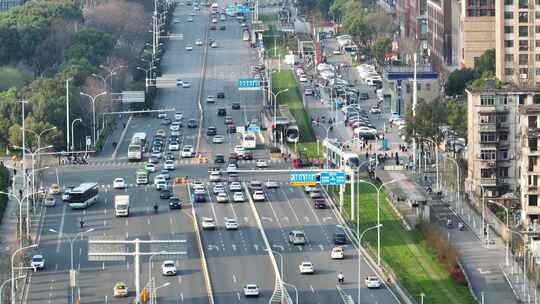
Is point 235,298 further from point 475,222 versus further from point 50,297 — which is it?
point 475,222

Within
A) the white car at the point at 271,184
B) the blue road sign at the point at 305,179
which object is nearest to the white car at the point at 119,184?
→ the white car at the point at 271,184

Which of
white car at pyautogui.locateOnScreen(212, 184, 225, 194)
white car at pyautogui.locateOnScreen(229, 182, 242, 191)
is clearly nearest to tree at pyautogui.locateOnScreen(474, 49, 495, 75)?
white car at pyautogui.locateOnScreen(229, 182, 242, 191)

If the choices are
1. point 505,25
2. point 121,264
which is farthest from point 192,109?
point 121,264

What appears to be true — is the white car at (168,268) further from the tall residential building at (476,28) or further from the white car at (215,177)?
the tall residential building at (476,28)

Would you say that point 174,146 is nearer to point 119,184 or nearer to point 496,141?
point 119,184

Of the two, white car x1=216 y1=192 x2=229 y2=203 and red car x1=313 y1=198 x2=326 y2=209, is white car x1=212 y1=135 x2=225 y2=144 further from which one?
red car x1=313 y1=198 x2=326 y2=209

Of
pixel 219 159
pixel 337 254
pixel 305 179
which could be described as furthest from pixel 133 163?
pixel 337 254
